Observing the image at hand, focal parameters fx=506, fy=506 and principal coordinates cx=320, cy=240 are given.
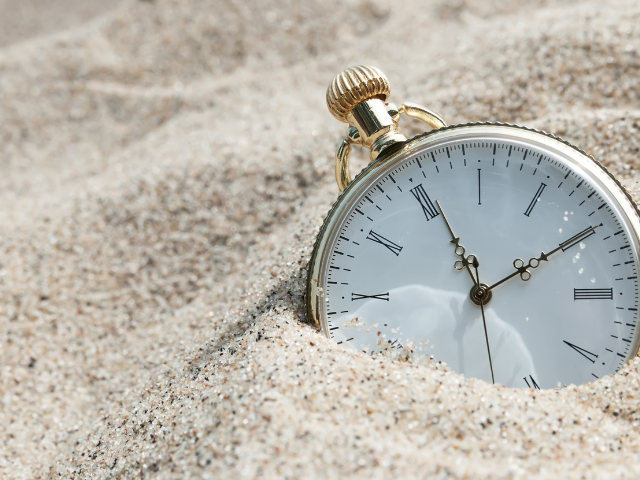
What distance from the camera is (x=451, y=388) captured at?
111 cm

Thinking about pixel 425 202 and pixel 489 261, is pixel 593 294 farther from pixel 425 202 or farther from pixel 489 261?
pixel 425 202

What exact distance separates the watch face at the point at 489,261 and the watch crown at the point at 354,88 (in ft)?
0.61

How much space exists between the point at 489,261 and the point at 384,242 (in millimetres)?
258

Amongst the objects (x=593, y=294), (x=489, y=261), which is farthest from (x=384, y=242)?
(x=593, y=294)

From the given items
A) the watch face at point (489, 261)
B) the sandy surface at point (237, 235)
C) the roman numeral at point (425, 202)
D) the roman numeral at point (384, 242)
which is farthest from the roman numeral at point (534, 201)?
the sandy surface at point (237, 235)

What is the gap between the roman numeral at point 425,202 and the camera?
50.2 inches

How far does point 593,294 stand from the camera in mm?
1193

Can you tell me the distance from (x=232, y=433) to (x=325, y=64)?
8.31ft

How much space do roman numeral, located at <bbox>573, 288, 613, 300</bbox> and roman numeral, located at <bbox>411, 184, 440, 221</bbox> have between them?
14.9 inches

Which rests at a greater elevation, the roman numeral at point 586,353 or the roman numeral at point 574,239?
the roman numeral at point 574,239

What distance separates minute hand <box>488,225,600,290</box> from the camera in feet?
3.97

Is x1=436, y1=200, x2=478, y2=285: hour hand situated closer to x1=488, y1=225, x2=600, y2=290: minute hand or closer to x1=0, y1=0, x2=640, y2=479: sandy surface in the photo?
x1=488, y1=225, x2=600, y2=290: minute hand

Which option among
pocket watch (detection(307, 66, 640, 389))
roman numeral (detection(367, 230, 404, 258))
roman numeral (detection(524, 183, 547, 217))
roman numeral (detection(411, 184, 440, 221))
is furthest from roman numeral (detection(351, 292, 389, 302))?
roman numeral (detection(524, 183, 547, 217))

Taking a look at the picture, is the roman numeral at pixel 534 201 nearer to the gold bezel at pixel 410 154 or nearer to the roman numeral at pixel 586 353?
the gold bezel at pixel 410 154
